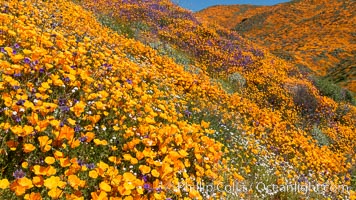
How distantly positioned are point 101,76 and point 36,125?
300 centimetres

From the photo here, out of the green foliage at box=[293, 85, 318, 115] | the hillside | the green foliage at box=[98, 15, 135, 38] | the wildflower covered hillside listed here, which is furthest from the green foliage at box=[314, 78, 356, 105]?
the green foliage at box=[98, 15, 135, 38]

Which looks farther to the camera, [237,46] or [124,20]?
[237,46]

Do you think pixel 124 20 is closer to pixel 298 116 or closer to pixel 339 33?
pixel 298 116

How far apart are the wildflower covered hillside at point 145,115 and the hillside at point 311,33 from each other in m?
11.8

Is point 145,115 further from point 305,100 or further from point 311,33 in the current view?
point 311,33

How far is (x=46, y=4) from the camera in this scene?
929 centimetres

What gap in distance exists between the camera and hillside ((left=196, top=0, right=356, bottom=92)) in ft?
107

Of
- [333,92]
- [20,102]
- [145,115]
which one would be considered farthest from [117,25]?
[333,92]

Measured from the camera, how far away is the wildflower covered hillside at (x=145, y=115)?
9.84 ft

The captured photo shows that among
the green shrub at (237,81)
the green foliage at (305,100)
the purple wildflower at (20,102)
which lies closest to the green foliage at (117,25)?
the green shrub at (237,81)

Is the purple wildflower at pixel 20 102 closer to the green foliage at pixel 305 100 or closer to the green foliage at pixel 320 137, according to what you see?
the green foliage at pixel 320 137

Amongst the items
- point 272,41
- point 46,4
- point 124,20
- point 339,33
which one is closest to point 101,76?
point 46,4

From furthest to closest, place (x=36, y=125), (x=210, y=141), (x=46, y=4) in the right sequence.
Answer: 1. (x=46, y=4)
2. (x=210, y=141)
3. (x=36, y=125)

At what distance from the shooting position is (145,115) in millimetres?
5227
